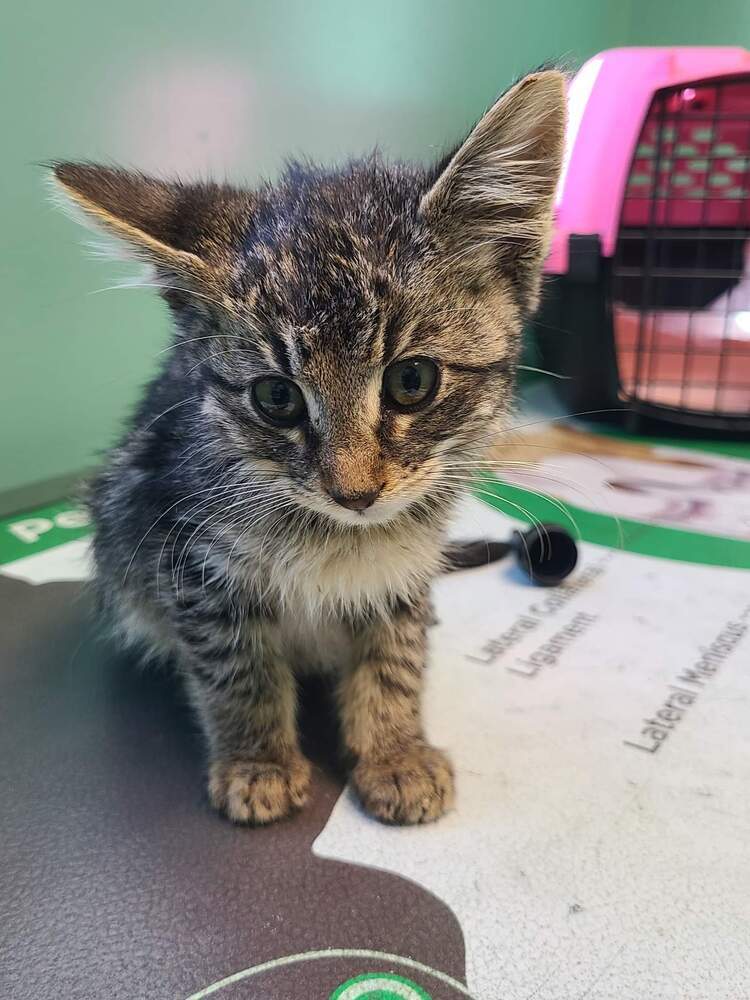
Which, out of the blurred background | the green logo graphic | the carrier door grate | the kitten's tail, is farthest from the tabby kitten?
the carrier door grate

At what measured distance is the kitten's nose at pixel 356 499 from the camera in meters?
0.73

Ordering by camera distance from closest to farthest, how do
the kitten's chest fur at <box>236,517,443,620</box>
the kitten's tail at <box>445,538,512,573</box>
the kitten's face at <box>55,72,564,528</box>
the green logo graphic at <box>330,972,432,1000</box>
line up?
the green logo graphic at <box>330,972,432,1000</box>, the kitten's face at <box>55,72,564,528</box>, the kitten's chest fur at <box>236,517,443,620</box>, the kitten's tail at <box>445,538,512,573</box>

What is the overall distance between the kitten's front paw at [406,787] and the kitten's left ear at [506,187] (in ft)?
1.69

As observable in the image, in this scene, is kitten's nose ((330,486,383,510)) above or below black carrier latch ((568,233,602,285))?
below

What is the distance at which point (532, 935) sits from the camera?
69 cm

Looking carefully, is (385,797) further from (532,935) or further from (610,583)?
(610,583)

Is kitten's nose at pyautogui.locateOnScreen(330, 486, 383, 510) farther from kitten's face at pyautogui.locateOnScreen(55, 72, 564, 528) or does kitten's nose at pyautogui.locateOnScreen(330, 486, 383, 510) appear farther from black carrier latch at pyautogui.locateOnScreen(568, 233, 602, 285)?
black carrier latch at pyautogui.locateOnScreen(568, 233, 602, 285)

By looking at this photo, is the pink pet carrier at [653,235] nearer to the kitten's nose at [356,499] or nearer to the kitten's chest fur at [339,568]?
the kitten's chest fur at [339,568]

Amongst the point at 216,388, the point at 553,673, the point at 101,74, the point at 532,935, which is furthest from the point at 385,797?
the point at 101,74

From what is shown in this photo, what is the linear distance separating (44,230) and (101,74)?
0.28 metres

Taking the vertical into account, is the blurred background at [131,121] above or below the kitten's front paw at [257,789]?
above

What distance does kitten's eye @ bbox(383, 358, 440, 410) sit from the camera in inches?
29.9

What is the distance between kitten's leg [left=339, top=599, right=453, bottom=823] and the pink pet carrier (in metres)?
0.89

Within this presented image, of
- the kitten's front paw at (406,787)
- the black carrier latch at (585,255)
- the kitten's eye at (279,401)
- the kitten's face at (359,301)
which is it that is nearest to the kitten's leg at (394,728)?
the kitten's front paw at (406,787)
